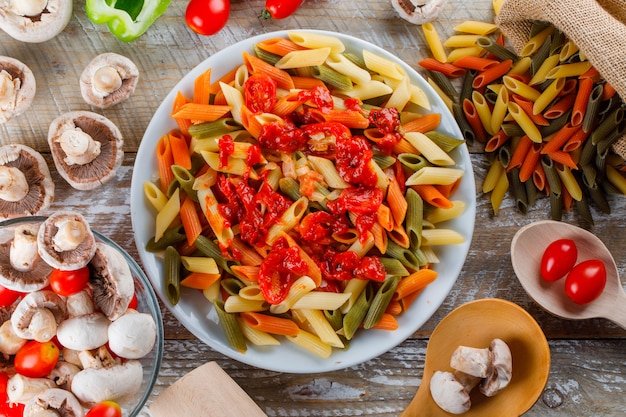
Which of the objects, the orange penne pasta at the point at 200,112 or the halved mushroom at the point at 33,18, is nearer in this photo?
the orange penne pasta at the point at 200,112

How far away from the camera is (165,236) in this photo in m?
1.86

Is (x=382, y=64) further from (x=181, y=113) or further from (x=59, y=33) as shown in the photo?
(x=59, y=33)

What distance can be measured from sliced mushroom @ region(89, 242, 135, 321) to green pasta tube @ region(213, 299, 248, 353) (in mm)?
273

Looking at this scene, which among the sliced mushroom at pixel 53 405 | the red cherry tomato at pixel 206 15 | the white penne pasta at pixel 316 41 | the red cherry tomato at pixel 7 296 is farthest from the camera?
the red cherry tomato at pixel 206 15

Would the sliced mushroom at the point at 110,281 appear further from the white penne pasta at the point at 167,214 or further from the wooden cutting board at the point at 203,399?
the wooden cutting board at the point at 203,399

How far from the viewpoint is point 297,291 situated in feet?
5.93

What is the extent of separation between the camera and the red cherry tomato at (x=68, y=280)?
160 cm

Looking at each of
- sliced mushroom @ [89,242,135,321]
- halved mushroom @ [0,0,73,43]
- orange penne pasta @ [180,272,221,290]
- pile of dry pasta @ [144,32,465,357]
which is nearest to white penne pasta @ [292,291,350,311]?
pile of dry pasta @ [144,32,465,357]

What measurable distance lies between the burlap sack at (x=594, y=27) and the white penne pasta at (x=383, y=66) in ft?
1.37

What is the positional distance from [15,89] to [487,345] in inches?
62.2

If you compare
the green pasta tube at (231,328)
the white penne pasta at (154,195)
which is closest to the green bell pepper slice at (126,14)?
the white penne pasta at (154,195)

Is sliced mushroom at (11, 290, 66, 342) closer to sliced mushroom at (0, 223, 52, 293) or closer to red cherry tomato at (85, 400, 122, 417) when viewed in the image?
sliced mushroom at (0, 223, 52, 293)

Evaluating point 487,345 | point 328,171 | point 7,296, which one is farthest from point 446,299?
point 7,296

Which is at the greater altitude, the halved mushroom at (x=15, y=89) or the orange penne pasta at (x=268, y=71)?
the orange penne pasta at (x=268, y=71)
